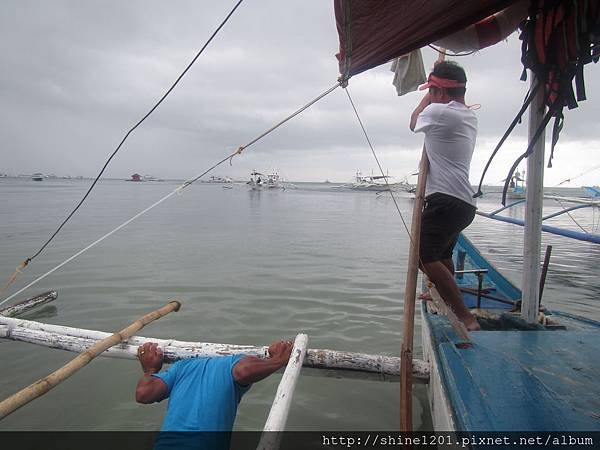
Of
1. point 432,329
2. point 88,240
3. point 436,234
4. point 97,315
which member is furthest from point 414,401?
point 88,240

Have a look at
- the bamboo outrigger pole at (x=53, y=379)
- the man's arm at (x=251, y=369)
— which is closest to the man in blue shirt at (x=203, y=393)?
the man's arm at (x=251, y=369)

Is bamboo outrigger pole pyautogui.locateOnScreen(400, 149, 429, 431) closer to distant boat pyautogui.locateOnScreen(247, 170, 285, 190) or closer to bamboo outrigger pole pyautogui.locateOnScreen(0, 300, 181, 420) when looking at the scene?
bamboo outrigger pole pyautogui.locateOnScreen(0, 300, 181, 420)

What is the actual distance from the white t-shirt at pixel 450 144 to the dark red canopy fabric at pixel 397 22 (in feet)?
1.91

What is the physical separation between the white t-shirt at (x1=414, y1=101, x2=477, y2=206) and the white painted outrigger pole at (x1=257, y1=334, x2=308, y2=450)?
1827 mm

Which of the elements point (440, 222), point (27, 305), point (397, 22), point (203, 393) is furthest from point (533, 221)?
point (27, 305)

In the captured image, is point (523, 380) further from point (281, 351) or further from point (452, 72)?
point (452, 72)

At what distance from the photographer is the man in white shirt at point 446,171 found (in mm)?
2861

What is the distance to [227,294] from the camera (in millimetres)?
6625

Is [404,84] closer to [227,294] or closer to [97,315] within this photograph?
[227,294]

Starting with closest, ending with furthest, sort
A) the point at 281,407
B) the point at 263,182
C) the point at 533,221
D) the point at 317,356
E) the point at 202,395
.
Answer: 1. the point at 281,407
2. the point at 202,395
3. the point at 317,356
4. the point at 533,221
5. the point at 263,182

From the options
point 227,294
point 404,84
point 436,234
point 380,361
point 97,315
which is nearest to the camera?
point 380,361

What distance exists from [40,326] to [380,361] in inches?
135

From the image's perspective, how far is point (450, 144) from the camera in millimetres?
2891

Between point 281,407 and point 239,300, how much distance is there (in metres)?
4.67
